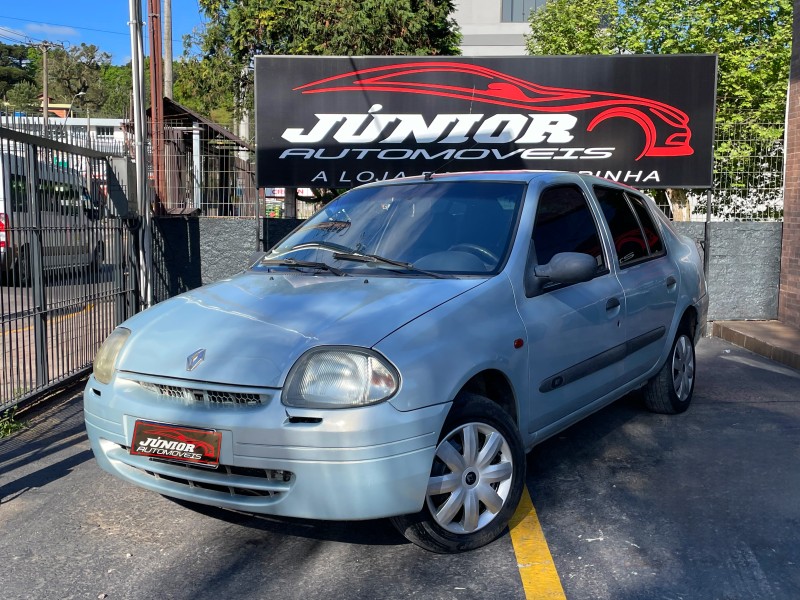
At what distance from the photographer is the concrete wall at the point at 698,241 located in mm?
9789

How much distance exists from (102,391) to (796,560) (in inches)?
124

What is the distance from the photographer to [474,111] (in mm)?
9742

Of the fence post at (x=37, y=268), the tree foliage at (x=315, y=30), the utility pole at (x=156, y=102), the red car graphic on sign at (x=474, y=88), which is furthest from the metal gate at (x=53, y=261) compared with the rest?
the tree foliage at (x=315, y=30)

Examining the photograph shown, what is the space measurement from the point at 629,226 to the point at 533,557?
260cm

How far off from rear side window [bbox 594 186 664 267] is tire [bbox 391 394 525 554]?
1835 mm

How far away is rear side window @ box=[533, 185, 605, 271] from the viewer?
430 cm

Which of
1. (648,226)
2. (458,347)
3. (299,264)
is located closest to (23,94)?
(648,226)

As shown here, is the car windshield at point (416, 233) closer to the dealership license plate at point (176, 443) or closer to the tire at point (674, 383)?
the dealership license plate at point (176, 443)

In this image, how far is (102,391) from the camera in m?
3.55

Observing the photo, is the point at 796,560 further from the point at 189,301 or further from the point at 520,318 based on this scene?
the point at 189,301

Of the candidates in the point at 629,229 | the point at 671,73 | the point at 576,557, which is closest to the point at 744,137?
the point at 671,73

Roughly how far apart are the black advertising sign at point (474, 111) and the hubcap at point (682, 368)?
4.34 m

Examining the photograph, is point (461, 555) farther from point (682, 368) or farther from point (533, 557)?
point (682, 368)

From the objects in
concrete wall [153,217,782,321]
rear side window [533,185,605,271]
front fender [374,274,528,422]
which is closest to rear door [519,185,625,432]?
rear side window [533,185,605,271]
